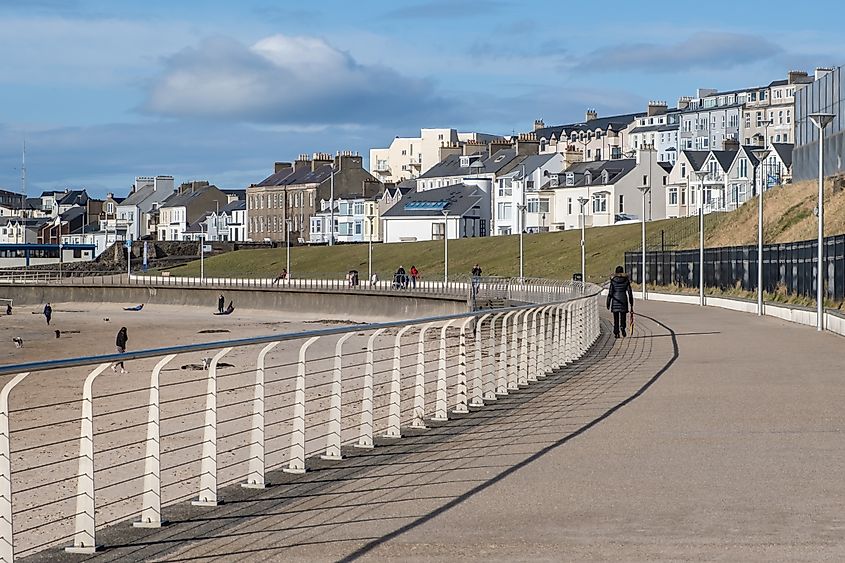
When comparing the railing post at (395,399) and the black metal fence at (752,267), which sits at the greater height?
the black metal fence at (752,267)

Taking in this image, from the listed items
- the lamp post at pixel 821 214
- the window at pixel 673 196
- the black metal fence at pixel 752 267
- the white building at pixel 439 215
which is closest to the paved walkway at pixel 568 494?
the lamp post at pixel 821 214

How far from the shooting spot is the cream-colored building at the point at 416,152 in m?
182

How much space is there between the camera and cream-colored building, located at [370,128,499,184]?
182 metres

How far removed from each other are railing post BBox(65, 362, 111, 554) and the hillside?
169ft

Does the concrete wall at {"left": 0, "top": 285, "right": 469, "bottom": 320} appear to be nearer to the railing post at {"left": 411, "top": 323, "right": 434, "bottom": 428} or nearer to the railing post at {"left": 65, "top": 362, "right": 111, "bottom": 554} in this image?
the railing post at {"left": 411, "top": 323, "right": 434, "bottom": 428}

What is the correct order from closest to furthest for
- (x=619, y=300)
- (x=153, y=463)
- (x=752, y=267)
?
(x=153, y=463) → (x=619, y=300) → (x=752, y=267)

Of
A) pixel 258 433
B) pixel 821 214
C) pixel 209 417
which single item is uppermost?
pixel 821 214

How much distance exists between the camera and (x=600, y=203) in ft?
409

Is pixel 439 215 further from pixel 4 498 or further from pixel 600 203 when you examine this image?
pixel 4 498

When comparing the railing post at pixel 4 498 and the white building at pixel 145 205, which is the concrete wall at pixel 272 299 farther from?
the white building at pixel 145 205

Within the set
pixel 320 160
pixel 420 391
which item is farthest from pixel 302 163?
pixel 420 391

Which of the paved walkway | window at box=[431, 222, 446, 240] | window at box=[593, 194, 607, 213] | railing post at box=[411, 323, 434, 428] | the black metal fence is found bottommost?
the paved walkway

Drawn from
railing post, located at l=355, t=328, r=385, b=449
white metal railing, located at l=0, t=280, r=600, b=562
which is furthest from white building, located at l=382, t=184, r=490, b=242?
railing post, located at l=355, t=328, r=385, b=449

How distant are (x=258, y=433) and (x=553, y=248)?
98.7m
